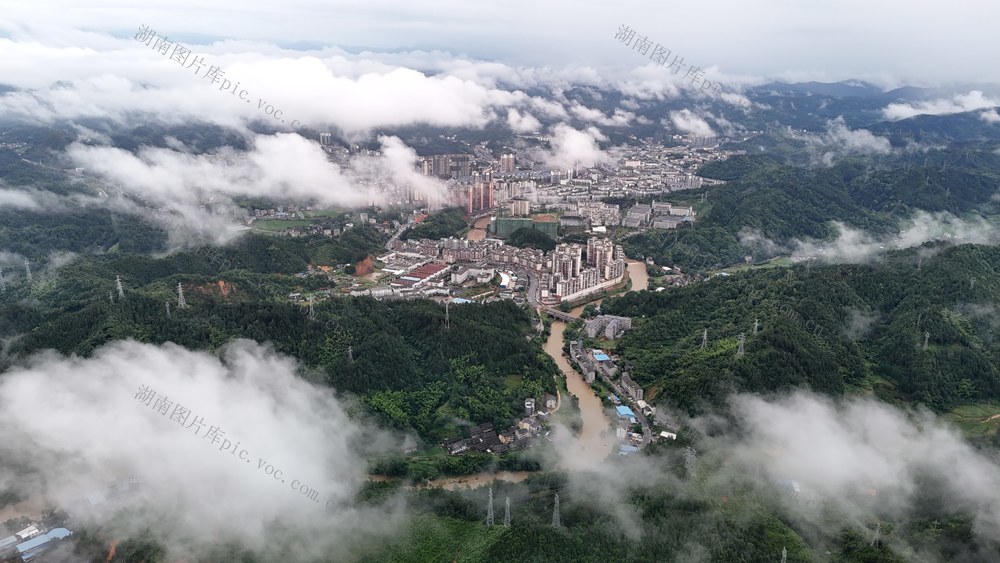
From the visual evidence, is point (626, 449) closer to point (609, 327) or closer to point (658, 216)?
point (609, 327)

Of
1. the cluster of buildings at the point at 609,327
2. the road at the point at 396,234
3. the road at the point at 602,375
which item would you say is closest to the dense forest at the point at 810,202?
the road at the point at 602,375

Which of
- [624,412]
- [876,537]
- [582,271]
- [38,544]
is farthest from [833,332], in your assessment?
[38,544]

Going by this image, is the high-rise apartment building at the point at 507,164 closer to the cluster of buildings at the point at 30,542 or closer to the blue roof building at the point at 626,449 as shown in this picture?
the blue roof building at the point at 626,449

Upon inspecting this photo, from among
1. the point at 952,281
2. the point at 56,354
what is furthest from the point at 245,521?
the point at 952,281

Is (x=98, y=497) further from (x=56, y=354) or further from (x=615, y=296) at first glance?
(x=615, y=296)

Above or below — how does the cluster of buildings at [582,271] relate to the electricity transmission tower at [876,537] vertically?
below

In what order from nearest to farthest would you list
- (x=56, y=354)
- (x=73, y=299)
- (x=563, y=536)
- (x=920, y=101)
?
(x=563, y=536) → (x=56, y=354) → (x=73, y=299) → (x=920, y=101)

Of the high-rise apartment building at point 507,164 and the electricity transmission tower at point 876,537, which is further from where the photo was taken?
the high-rise apartment building at point 507,164

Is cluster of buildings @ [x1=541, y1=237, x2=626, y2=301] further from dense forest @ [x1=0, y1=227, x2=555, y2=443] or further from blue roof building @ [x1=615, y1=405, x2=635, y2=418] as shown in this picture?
blue roof building @ [x1=615, y1=405, x2=635, y2=418]

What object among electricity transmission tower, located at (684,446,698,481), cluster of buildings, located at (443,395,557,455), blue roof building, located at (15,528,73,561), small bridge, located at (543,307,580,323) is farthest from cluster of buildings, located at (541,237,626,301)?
blue roof building, located at (15,528,73,561)
